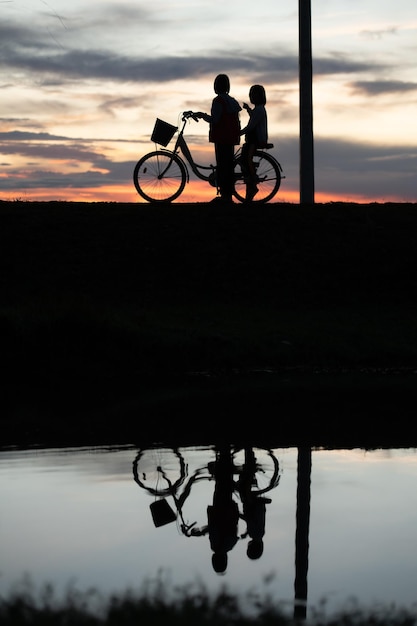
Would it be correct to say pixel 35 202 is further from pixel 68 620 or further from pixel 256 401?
pixel 68 620

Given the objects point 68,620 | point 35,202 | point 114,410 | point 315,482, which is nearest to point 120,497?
point 315,482

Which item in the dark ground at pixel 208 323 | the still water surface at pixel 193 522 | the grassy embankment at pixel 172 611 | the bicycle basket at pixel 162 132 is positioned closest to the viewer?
the grassy embankment at pixel 172 611

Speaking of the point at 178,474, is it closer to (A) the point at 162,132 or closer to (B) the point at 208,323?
(B) the point at 208,323

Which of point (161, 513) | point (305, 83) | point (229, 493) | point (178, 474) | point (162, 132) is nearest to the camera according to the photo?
point (161, 513)

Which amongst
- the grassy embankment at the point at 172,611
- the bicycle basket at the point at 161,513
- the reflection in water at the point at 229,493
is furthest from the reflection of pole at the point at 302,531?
the bicycle basket at the point at 161,513

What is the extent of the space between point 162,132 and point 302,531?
13.6 meters

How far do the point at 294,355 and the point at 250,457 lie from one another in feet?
18.8

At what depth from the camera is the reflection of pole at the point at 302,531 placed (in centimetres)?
509

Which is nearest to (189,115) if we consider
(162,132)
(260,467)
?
(162,132)

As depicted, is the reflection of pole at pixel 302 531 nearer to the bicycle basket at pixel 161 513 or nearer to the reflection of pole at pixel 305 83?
the bicycle basket at pixel 161 513

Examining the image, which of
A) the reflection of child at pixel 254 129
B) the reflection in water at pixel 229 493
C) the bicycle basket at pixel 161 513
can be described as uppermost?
the reflection of child at pixel 254 129

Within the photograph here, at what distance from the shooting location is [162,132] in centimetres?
1930

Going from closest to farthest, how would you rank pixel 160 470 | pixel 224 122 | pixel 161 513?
1. pixel 161 513
2. pixel 160 470
3. pixel 224 122

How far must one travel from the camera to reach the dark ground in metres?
10.5
